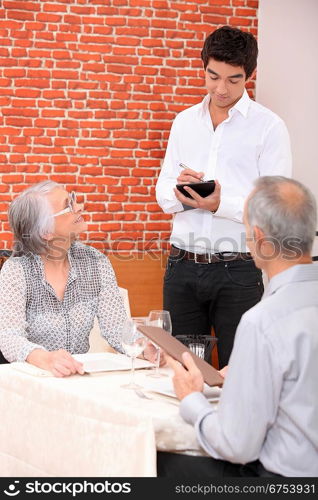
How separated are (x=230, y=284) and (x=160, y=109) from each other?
9.48ft

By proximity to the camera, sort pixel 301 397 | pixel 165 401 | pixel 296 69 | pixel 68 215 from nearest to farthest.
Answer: pixel 301 397
pixel 165 401
pixel 68 215
pixel 296 69

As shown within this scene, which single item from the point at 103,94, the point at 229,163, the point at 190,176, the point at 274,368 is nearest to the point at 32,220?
the point at 190,176

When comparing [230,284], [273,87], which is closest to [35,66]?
[273,87]

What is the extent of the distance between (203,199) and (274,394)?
149 cm

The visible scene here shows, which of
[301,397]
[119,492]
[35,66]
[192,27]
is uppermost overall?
[192,27]

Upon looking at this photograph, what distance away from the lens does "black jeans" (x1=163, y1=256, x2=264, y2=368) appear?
3059 mm

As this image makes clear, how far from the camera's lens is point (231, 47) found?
3.05 m

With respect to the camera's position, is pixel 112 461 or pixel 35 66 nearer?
pixel 112 461

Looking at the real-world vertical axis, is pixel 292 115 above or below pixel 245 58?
below

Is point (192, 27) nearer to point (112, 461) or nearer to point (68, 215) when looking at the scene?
point (68, 215)

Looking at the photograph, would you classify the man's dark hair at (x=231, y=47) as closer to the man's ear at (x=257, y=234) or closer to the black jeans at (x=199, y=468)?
the man's ear at (x=257, y=234)

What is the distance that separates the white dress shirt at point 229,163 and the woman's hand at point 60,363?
41.8 inches

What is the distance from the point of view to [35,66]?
5344 mm

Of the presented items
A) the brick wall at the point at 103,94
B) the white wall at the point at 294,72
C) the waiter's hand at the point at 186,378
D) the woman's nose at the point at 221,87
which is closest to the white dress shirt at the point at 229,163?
the woman's nose at the point at 221,87
